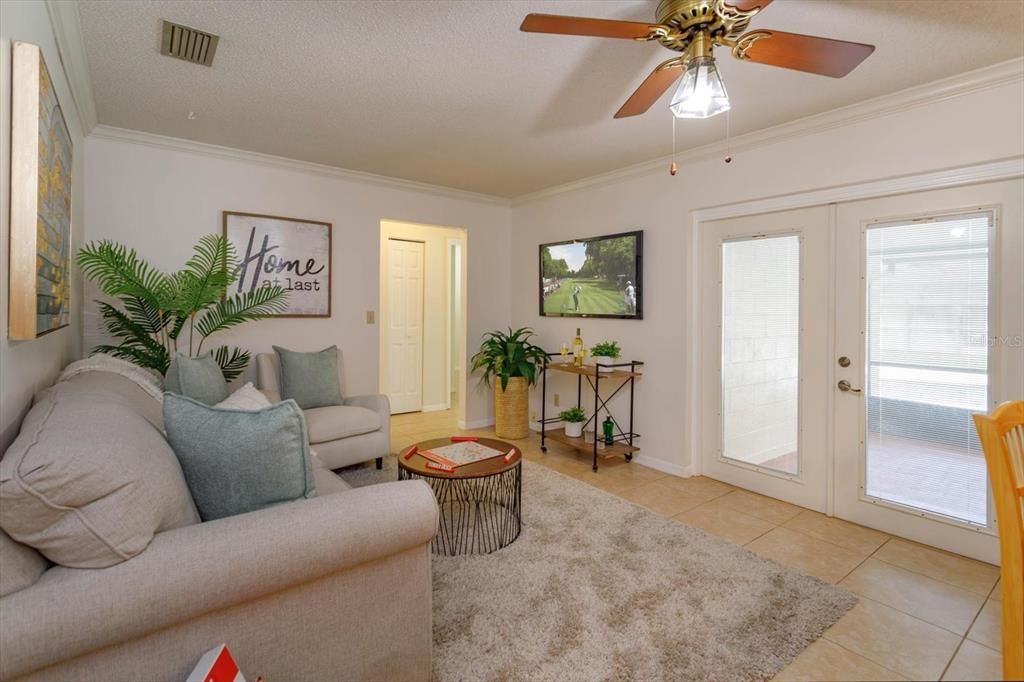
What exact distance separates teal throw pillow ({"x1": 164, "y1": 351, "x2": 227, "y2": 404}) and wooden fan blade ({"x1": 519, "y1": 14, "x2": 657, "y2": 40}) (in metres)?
2.35

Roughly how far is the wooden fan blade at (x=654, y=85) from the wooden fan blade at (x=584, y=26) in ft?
0.61

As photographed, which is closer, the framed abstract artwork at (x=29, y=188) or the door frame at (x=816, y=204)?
the framed abstract artwork at (x=29, y=188)

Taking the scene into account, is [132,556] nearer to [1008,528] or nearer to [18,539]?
[18,539]

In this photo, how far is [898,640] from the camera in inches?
16.3

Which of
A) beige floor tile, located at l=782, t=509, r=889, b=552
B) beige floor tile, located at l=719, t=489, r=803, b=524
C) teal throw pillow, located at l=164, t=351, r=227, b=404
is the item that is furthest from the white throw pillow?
beige floor tile, located at l=782, t=509, r=889, b=552

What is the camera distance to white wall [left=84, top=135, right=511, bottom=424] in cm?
332

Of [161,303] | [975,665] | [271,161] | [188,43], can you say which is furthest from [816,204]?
[161,303]

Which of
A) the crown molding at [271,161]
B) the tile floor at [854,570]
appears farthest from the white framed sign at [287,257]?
the tile floor at [854,570]

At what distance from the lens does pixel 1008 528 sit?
569mm

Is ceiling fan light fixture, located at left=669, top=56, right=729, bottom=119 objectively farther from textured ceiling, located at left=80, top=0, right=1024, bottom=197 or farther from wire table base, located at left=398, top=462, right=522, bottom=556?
wire table base, located at left=398, top=462, right=522, bottom=556

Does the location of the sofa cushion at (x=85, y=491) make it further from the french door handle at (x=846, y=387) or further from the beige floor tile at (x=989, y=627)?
the french door handle at (x=846, y=387)

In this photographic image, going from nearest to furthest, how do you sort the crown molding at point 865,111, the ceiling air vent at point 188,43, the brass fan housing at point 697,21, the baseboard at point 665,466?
the brass fan housing at point 697,21 < the ceiling air vent at point 188,43 < the crown molding at point 865,111 < the baseboard at point 665,466

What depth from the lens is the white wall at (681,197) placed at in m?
2.44

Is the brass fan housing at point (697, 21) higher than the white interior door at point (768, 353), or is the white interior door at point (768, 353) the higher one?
the brass fan housing at point (697, 21)
